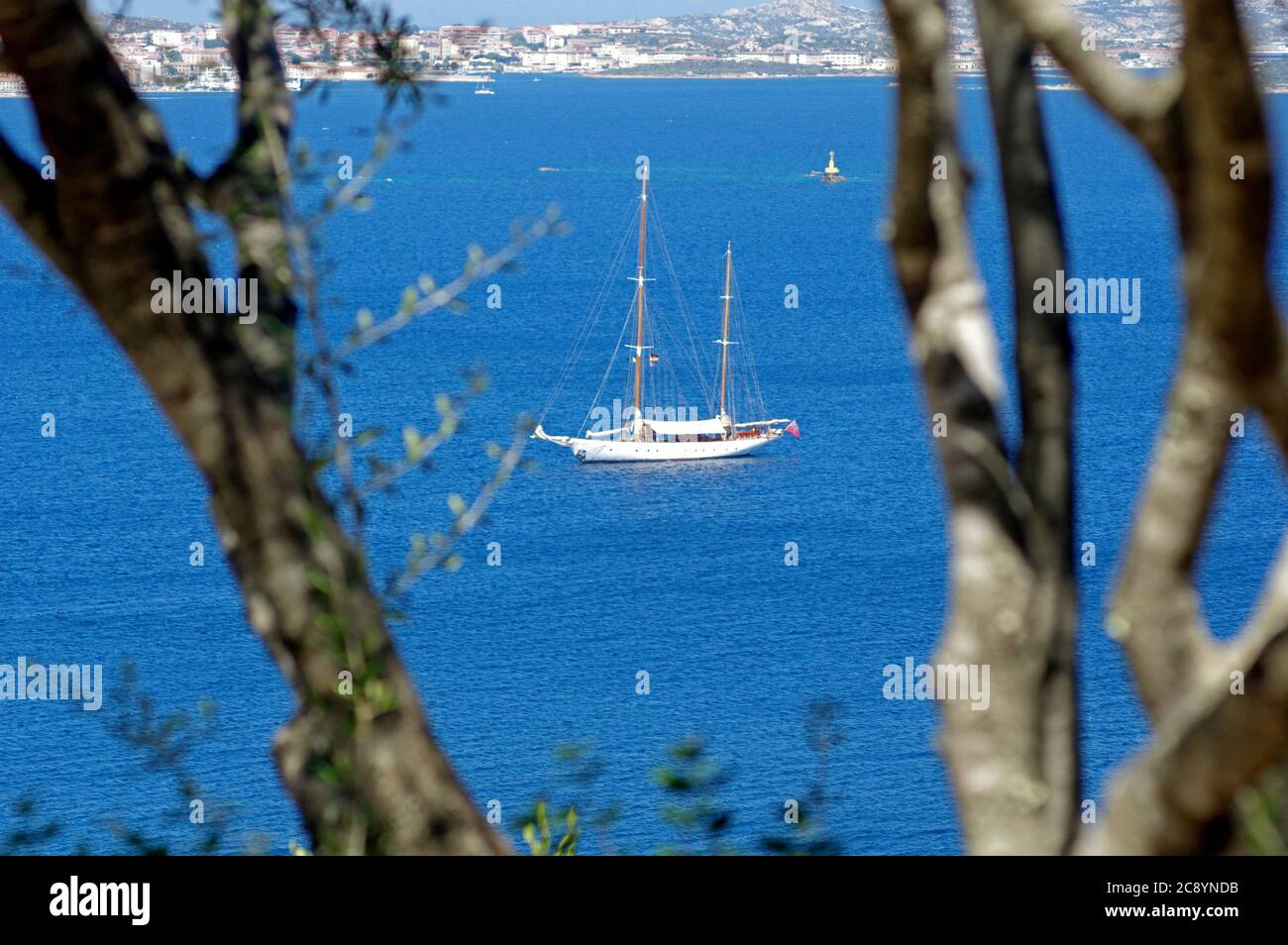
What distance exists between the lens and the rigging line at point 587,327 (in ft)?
177

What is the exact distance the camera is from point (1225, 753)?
54.9 inches

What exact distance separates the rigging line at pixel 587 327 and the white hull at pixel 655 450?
158 centimetres

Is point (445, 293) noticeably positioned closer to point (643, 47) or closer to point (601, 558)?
point (601, 558)

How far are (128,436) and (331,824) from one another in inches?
1889

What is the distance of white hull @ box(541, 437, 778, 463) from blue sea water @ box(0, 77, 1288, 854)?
1.90 ft

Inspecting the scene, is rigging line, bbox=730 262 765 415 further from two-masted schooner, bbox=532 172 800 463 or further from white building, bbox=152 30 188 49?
white building, bbox=152 30 188 49

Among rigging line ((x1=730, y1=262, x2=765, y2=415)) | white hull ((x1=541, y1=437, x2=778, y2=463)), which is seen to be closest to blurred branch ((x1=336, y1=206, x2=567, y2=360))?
white hull ((x1=541, y1=437, x2=778, y2=463))

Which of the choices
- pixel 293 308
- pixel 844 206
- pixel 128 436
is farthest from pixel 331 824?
pixel 844 206

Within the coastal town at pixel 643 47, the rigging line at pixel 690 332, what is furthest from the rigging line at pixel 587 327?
the coastal town at pixel 643 47

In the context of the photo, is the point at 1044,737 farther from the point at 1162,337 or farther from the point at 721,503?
the point at 1162,337

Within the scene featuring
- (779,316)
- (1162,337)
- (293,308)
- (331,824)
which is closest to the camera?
(331,824)

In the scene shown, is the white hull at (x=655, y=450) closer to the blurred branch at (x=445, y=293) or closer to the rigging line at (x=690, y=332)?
the rigging line at (x=690, y=332)

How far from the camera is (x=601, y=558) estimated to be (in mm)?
41844

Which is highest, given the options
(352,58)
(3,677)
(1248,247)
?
(3,677)
